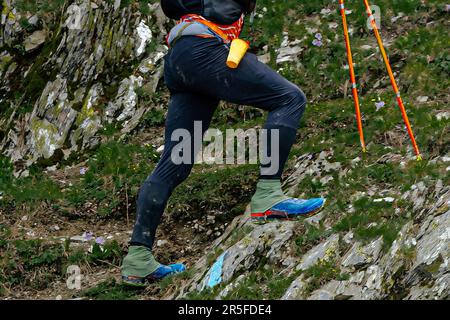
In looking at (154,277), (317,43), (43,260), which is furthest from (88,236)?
(317,43)

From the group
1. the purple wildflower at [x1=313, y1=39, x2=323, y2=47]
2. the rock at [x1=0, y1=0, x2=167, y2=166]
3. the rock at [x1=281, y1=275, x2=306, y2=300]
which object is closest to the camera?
the rock at [x1=281, y1=275, x2=306, y2=300]

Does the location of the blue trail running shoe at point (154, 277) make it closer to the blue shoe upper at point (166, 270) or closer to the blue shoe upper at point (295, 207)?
the blue shoe upper at point (166, 270)

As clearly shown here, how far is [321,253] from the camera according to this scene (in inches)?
304

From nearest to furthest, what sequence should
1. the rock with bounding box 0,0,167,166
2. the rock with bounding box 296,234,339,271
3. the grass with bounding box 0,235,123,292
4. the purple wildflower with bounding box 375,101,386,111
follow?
the rock with bounding box 296,234,339,271, the grass with bounding box 0,235,123,292, the purple wildflower with bounding box 375,101,386,111, the rock with bounding box 0,0,167,166

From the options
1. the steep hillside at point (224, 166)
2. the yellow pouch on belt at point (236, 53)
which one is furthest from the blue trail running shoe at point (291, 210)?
the yellow pouch on belt at point (236, 53)

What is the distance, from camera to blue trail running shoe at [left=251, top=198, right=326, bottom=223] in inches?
325

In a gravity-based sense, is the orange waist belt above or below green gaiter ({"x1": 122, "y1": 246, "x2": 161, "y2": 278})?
above

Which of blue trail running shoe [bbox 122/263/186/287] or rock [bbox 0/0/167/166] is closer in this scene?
blue trail running shoe [bbox 122/263/186/287]

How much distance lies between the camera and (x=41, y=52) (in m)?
14.0

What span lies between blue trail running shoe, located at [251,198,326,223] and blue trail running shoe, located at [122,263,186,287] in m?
1.09

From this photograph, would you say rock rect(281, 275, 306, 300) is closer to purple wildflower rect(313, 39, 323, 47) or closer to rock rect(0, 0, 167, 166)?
rock rect(0, 0, 167, 166)

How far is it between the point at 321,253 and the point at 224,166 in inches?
144

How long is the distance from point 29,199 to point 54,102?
2.35 metres

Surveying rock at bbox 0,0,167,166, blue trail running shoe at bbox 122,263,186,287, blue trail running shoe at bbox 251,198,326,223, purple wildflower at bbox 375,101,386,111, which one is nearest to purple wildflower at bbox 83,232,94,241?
blue trail running shoe at bbox 122,263,186,287
